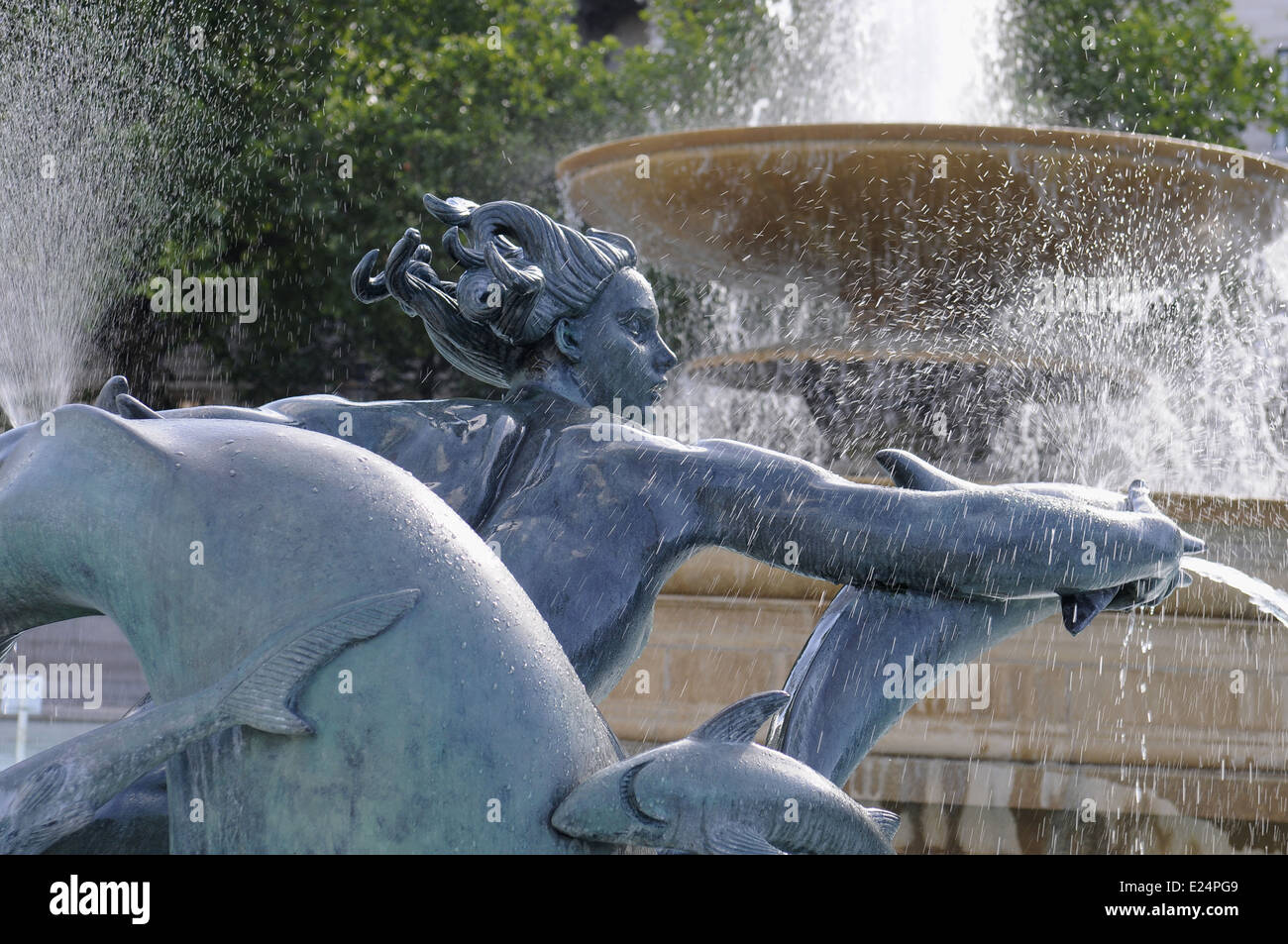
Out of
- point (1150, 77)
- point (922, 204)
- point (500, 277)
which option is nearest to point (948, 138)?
point (922, 204)

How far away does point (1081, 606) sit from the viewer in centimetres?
192

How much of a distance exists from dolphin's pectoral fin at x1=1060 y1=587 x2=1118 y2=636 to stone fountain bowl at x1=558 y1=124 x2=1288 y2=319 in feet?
14.5

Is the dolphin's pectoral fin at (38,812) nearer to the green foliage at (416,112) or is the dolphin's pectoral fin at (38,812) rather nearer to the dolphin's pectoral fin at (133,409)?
the dolphin's pectoral fin at (133,409)

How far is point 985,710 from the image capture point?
468 centimetres

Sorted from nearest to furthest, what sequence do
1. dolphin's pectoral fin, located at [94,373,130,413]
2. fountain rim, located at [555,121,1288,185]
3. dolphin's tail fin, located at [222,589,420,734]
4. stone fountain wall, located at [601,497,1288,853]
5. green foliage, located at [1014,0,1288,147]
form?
dolphin's tail fin, located at [222,589,420,734]
dolphin's pectoral fin, located at [94,373,130,413]
stone fountain wall, located at [601,497,1288,853]
fountain rim, located at [555,121,1288,185]
green foliage, located at [1014,0,1288,147]

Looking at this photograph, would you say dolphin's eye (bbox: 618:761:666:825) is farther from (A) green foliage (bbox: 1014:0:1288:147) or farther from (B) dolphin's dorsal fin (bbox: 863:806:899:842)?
(A) green foliage (bbox: 1014:0:1288:147)

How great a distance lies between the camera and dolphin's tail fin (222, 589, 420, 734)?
154 centimetres

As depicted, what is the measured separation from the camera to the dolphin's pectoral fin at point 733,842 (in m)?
1.56

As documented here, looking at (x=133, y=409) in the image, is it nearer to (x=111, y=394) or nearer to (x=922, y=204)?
(x=111, y=394)

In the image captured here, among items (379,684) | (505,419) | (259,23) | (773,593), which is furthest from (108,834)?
(259,23)

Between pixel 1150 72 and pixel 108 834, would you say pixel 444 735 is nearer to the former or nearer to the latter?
pixel 108 834

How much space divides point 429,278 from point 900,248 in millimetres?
5144

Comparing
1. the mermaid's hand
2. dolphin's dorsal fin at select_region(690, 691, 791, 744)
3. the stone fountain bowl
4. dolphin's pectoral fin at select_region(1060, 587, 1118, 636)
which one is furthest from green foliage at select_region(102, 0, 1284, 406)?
dolphin's dorsal fin at select_region(690, 691, 791, 744)

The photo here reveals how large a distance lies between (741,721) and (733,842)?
13 cm
